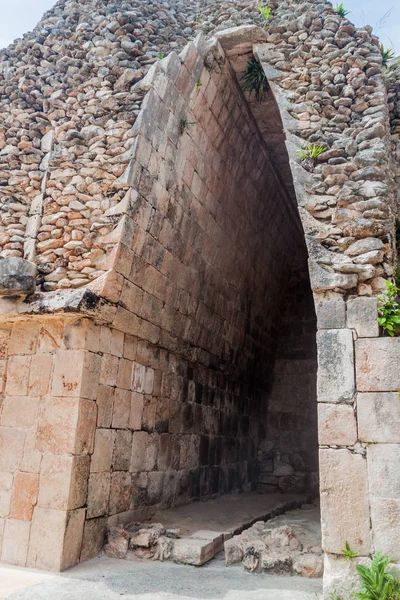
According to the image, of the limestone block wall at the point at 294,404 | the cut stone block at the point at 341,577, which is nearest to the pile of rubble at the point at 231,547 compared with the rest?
the cut stone block at the point at 341,577

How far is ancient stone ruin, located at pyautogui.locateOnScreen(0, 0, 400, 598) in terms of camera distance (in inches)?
180

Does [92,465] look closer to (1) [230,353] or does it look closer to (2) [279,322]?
(1) [230,353]

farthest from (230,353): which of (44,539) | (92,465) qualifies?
(44,539)

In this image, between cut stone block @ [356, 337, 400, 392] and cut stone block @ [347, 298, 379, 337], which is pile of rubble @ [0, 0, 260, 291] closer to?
cut stone block @ [347, 298, 379, 337]

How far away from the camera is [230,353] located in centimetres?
917

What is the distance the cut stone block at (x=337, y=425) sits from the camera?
4371mm

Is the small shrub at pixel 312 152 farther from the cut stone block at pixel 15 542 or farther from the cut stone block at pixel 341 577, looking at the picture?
the cut stone block at pixel 15 542

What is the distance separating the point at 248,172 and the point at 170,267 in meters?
2.81

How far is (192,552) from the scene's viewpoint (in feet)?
17.3

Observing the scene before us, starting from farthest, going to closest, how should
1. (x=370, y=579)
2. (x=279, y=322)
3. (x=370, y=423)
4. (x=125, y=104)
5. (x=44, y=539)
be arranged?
(x=279, y=322) → (x=125, y=104) → (x=44, y=539) → (x=370, y=423) → (x=370, y=579)

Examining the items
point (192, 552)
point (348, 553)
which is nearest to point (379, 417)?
point (348, 553)

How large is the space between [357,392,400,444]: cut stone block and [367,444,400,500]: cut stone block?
0.07 metres

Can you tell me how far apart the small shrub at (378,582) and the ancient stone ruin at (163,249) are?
0.38 feet

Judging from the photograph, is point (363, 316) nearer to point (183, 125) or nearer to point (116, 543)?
point (116, 543)
